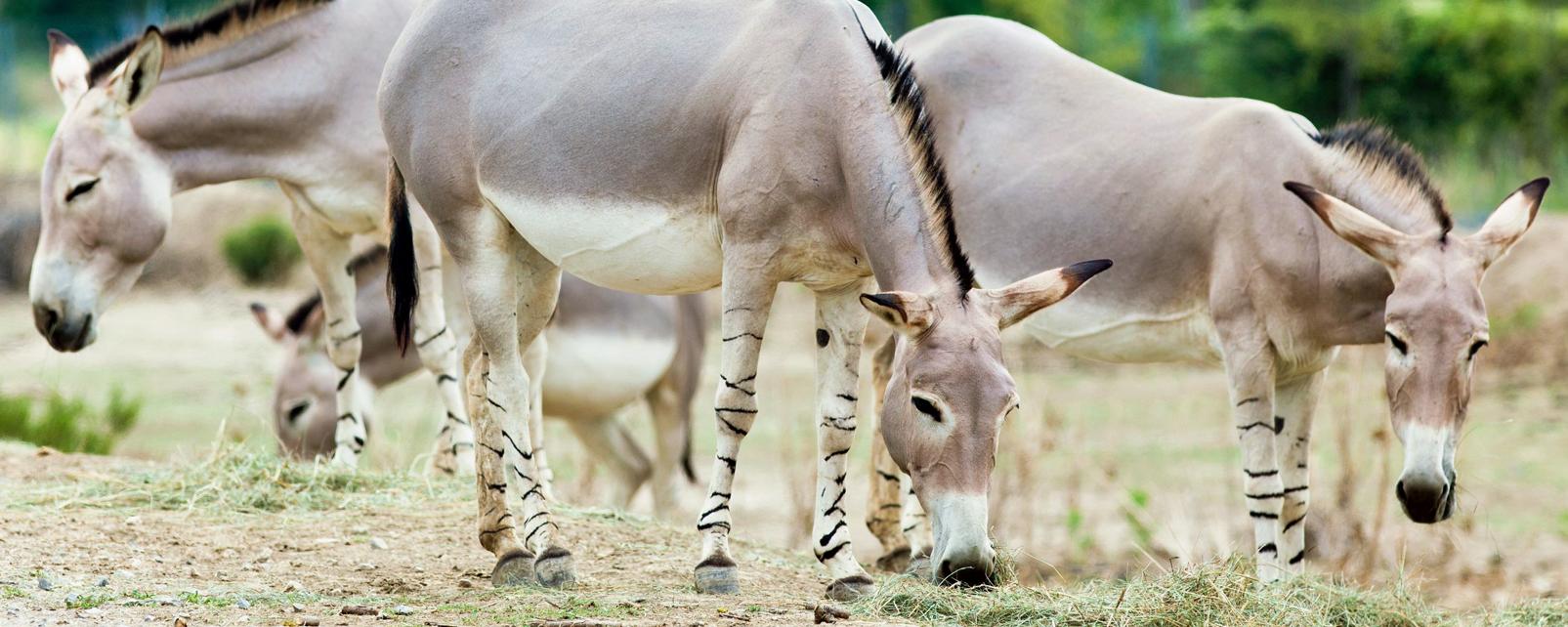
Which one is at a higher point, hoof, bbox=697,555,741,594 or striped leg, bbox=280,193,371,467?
hoof, bbox=697,555,741,594

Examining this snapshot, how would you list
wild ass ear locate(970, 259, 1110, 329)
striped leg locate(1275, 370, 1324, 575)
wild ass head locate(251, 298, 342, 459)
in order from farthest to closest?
wild ass head locate(251, 298, 342, 459) → striped leg locate(1275, 370, 1324, 575) → wild ass ear locate(970, 259, 1110, 329)

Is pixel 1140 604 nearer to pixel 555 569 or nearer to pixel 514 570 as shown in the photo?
pixel 555 569

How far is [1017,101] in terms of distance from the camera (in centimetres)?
707

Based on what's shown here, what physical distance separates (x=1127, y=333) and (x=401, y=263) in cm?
291

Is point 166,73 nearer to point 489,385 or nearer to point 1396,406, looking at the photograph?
point 489,385

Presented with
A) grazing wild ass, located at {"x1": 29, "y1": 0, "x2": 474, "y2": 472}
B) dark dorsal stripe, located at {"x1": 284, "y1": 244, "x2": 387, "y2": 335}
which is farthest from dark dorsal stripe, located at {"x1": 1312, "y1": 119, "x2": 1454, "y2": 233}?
dark dorsal stripe, located at {"x1": 284, "y1": 244, "x2": 387, "y2": 335}

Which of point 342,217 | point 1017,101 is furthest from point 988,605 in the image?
point 342,217

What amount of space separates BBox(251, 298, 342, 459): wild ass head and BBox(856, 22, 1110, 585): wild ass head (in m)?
5.94

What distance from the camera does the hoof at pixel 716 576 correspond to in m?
5.05

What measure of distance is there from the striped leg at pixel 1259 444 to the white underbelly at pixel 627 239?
211 centimetres

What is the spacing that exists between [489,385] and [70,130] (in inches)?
122

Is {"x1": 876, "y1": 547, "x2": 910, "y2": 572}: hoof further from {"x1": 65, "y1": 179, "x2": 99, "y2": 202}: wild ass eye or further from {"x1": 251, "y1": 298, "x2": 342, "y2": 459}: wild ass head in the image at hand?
{"x1": 251, "y1": 298, "x2": 342, "y2": 459}: wild ass head

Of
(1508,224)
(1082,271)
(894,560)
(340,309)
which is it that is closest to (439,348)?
(340,309)

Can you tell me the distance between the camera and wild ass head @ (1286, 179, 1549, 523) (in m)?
5.26
